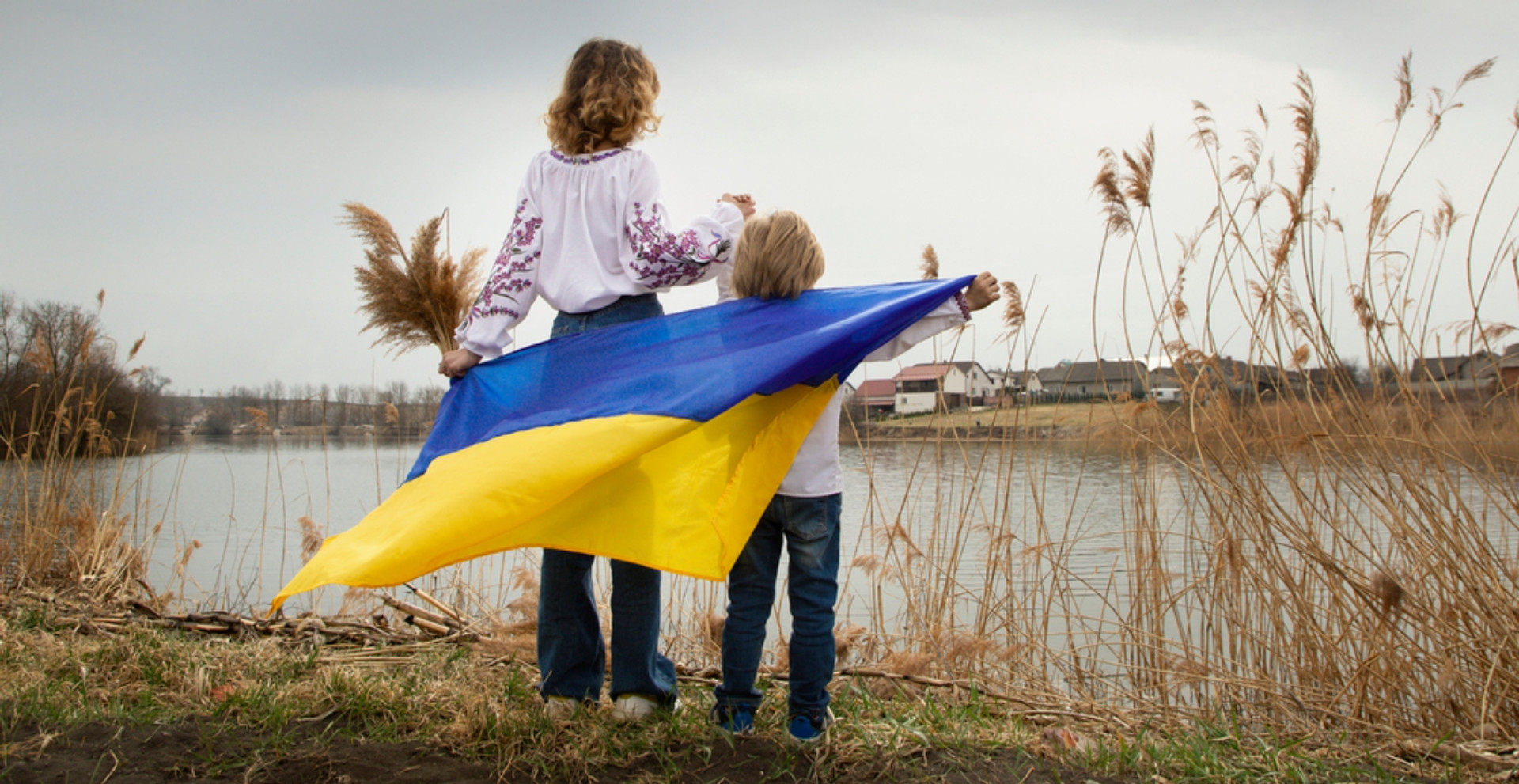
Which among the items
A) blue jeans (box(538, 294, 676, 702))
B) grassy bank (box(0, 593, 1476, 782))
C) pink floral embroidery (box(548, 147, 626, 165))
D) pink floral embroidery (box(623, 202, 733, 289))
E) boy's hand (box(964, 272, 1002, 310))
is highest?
pink floral embroidery (box(548, 147, 626, 165))

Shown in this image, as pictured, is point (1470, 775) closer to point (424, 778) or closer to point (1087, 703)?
point (1087, 703)

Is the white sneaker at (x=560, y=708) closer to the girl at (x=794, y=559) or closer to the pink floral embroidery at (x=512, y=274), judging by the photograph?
the girl at (x=794, y=559)

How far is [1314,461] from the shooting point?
3.42 metres

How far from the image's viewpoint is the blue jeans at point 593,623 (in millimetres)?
2436

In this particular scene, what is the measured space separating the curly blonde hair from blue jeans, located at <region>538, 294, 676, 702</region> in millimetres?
495

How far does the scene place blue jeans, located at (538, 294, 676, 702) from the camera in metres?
2.44

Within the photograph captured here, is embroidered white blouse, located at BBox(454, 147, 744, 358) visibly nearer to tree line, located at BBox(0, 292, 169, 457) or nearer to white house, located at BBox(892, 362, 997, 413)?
white house, located at BBox(892, 362, 997, 413)

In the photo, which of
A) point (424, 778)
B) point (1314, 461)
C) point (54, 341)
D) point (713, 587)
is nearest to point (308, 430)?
point (54, 341)

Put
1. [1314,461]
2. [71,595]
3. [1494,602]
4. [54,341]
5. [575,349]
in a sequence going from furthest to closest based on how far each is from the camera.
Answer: [54,341] < [71,595] < [1314,461] < [1494,602] < [575,349]

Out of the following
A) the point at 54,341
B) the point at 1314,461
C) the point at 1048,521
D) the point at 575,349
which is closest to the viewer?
the point at 575,349

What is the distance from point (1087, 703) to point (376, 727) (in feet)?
7.47

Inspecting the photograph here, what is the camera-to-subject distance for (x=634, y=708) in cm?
241

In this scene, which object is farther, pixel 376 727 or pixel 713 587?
pixel 713 587

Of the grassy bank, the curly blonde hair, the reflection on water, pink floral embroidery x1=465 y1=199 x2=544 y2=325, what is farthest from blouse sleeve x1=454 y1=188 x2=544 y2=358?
the reflection on water
